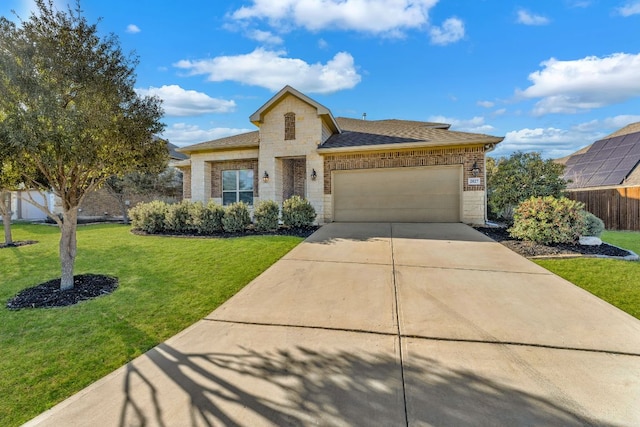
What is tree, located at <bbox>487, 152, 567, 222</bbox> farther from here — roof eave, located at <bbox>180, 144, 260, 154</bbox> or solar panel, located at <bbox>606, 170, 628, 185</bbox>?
roof eave, located at <bbox>180, 144, 260, 154</bbox>

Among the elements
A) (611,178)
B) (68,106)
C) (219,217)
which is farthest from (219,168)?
(611,178)

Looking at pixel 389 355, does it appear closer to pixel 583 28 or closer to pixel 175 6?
pixel 175 6

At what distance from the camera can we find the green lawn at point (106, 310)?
2539 millimetres

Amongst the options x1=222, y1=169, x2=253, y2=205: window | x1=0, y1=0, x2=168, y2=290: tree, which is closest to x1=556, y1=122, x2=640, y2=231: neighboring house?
x1=222, y1=169, x2=253, y2=205: window

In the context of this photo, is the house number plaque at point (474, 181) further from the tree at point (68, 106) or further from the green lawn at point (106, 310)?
the tree at point (68, 106)

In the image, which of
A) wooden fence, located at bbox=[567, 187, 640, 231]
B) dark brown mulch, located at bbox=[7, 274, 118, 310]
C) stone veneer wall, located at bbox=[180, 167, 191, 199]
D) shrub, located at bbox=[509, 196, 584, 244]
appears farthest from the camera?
stone veneer wall, located at bbox=[180, 167, 191, 199]

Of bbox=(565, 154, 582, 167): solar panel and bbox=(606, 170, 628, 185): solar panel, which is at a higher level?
bbox=(565, 154, 582, 167): solar panel

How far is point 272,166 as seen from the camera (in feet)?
40.1

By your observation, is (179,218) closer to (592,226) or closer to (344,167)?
(344,167)

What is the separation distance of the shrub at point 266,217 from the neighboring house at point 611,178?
11.0m

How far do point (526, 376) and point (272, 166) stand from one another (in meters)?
11.1

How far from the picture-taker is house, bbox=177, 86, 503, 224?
415 inches

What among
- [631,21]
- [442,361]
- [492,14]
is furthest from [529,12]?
[442,361]

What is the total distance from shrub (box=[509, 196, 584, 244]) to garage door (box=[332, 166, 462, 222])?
3.29m
